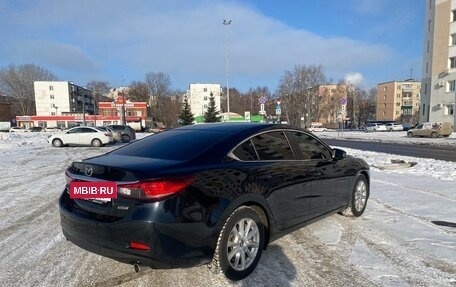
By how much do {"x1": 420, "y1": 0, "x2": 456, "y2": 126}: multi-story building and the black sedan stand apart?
5290 cm

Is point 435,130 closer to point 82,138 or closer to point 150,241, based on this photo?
point 82,138

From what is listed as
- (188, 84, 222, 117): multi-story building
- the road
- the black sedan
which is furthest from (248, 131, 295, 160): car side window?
(188, 84, 222, 117): multi-story building

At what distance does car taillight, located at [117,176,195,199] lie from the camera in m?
3.06

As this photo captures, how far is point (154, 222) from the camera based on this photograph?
3.01 meters

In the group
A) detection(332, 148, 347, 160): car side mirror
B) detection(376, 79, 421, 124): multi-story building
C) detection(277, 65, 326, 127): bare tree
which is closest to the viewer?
detection(332, 148, 347, 160): car side mirror

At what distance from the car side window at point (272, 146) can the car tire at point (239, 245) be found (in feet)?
2.45

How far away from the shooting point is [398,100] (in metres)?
110

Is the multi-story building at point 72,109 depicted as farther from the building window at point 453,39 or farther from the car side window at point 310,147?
the car side window at point 310,147

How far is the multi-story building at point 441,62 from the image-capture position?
161 ft

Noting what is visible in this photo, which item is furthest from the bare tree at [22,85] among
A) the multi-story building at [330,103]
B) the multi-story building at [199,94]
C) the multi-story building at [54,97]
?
the multi-story building at [330,103]

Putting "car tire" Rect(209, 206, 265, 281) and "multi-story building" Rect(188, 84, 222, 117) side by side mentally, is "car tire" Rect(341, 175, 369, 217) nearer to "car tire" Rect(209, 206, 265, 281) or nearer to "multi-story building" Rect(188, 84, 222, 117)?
"car tire" Rect(209, 206, 265, 281)

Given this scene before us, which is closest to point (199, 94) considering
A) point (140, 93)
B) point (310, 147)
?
point (140, 93)

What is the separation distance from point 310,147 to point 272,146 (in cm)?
89

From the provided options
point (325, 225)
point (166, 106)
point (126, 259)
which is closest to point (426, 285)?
point (325, 225)
